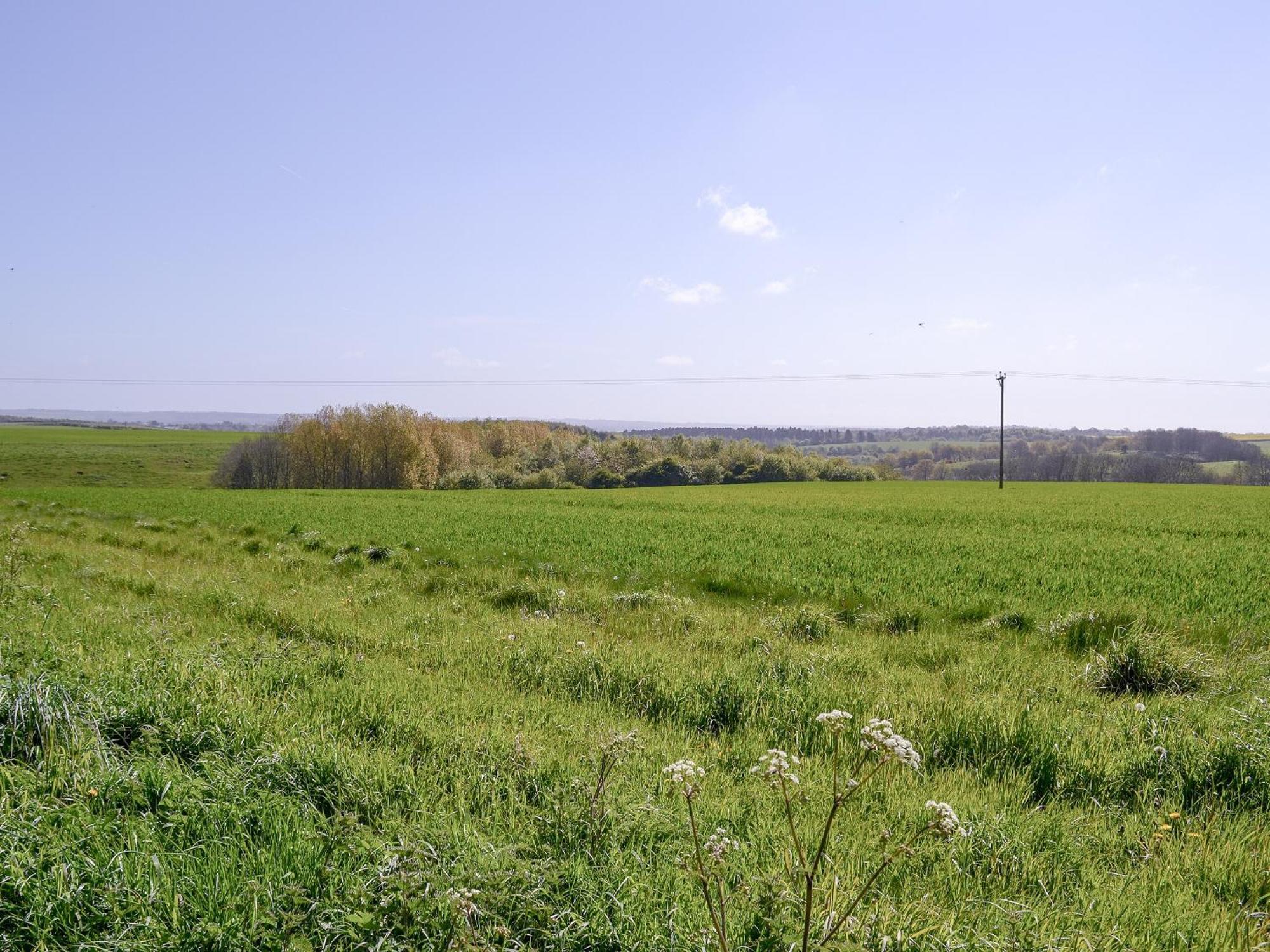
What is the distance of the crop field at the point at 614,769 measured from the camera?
2654 mm

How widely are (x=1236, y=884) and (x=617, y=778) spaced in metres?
3.30

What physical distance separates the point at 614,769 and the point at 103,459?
137 meters

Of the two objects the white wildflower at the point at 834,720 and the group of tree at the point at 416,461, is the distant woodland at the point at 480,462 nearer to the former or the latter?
the group of tree at the point at 416,461

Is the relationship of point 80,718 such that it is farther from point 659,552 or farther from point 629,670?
point 659,552

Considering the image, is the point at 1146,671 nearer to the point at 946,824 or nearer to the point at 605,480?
the point at 946,824

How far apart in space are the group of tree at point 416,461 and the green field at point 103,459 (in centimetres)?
1506

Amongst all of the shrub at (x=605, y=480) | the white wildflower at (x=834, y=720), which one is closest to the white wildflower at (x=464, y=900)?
the white wildflower at (x=834, y=720)

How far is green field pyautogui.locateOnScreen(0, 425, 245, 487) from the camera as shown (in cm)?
9275

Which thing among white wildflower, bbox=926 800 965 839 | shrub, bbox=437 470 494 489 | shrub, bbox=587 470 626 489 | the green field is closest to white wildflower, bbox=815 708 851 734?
white wildflower, bbox=926 800 965 839

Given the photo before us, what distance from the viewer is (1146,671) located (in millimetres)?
7117

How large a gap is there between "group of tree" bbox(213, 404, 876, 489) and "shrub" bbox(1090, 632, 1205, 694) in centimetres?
8199

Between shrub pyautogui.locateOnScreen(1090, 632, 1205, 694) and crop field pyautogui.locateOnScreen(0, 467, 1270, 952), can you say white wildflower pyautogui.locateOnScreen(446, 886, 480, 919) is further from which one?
shrub pyautogui.locateOnScreen(1090, 632, 1205, 694)

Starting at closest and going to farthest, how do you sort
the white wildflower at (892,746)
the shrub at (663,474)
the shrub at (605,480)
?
the white wildflower at (892,746), the shrub at (605,480), the shrub at (663,474)

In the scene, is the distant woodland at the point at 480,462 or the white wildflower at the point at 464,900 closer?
the white wildflower at the point at 464,900
